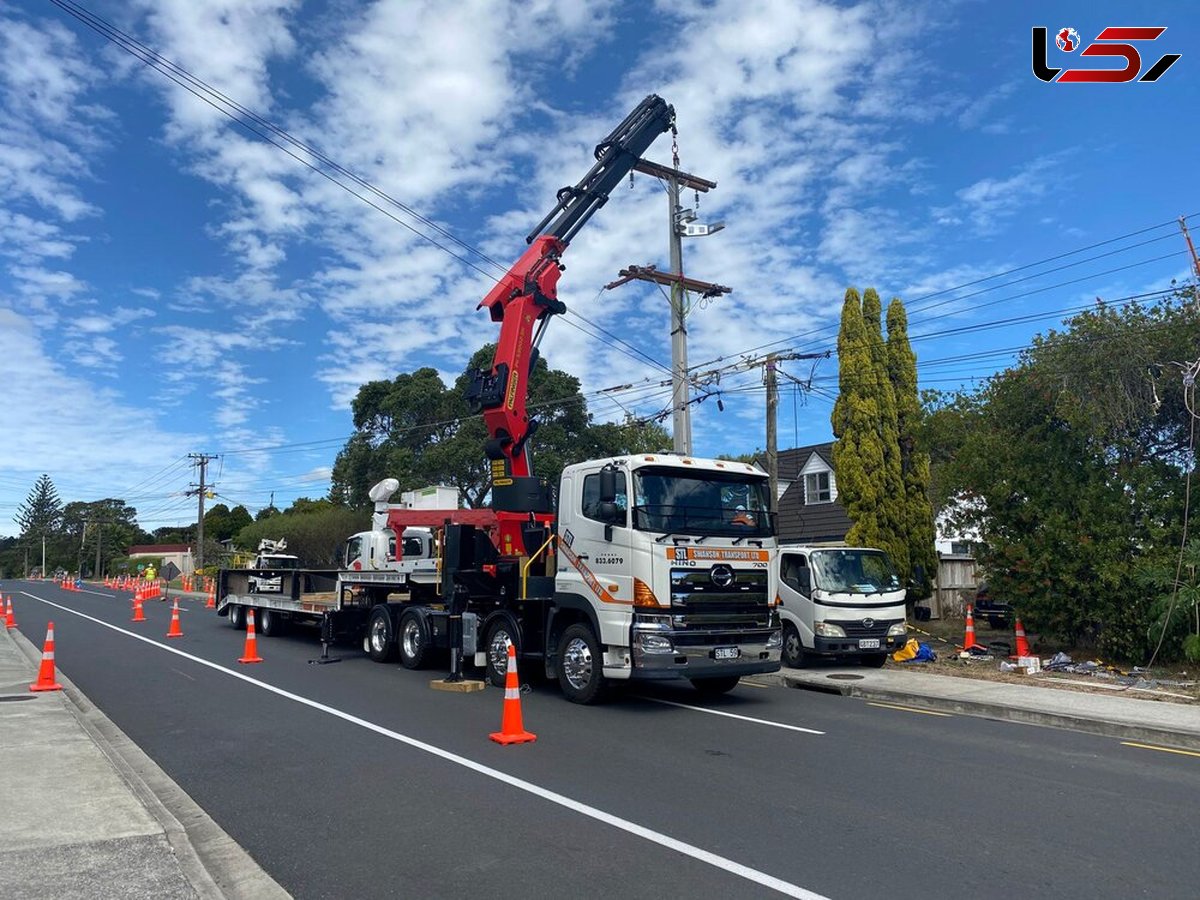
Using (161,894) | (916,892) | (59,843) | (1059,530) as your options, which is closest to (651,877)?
(916,892)

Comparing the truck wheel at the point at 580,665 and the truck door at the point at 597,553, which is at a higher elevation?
the truck door at the point at 597,553

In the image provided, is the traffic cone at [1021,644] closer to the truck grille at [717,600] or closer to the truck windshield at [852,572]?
the truck windshield at [852,572]

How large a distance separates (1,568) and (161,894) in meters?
168

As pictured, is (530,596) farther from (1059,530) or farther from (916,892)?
(1059,530)

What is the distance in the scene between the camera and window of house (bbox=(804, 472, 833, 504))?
3438 centimetres

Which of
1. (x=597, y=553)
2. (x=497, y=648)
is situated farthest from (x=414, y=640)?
(x=597, y=553)

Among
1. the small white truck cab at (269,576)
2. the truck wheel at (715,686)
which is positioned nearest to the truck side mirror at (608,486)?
the truck wheel at (715,686)

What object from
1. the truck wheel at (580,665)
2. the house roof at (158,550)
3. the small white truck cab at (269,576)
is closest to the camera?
the truck wheel at (580,665)

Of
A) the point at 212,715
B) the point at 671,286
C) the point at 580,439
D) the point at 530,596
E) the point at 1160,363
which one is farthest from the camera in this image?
the point at 580,439

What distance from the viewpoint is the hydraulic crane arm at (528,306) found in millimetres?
14180

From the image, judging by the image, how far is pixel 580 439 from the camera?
140 ft

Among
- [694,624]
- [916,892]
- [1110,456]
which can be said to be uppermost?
[1110,456]

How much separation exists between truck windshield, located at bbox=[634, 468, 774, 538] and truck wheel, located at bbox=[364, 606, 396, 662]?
23.8 feet

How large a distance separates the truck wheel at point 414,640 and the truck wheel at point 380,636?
0.36 m
